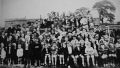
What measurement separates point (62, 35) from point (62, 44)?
33cm

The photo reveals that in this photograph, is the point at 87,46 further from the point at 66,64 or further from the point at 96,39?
the point at 66,64

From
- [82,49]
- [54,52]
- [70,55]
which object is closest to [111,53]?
[82,49]

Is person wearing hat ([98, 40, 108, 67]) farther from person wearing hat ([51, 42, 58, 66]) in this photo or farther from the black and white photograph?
person wearing hat ([51, 42, 58, 66])

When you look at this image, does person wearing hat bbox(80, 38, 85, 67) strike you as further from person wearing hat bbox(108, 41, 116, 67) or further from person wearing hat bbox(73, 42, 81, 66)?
person wearing hat bbox(108, 41, 116, 67)

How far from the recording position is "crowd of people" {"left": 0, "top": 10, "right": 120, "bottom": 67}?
4707mm

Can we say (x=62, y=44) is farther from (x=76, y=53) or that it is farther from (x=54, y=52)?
(x=76, y=53)

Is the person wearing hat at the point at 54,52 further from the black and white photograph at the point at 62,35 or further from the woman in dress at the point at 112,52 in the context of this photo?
the woman in dress at the point at 112,52

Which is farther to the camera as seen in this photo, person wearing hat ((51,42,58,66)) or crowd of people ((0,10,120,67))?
person wearing hat ((51,42,58,66))

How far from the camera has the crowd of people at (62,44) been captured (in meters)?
4.71

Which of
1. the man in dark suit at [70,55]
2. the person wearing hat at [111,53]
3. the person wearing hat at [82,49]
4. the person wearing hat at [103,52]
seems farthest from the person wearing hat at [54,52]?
Result: the person wearing hat at [111,53]

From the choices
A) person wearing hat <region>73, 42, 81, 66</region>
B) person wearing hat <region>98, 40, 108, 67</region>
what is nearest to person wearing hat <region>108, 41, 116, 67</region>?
person wearing hat <region>98, 40, 108, 67</region>

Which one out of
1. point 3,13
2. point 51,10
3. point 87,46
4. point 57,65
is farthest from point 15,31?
point 87,46

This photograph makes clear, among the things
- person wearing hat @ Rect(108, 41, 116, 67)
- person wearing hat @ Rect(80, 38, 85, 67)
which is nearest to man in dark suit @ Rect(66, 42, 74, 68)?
person wearing hat @ Rect(80, 38, 85, 67)

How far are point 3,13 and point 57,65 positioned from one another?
299 cm
